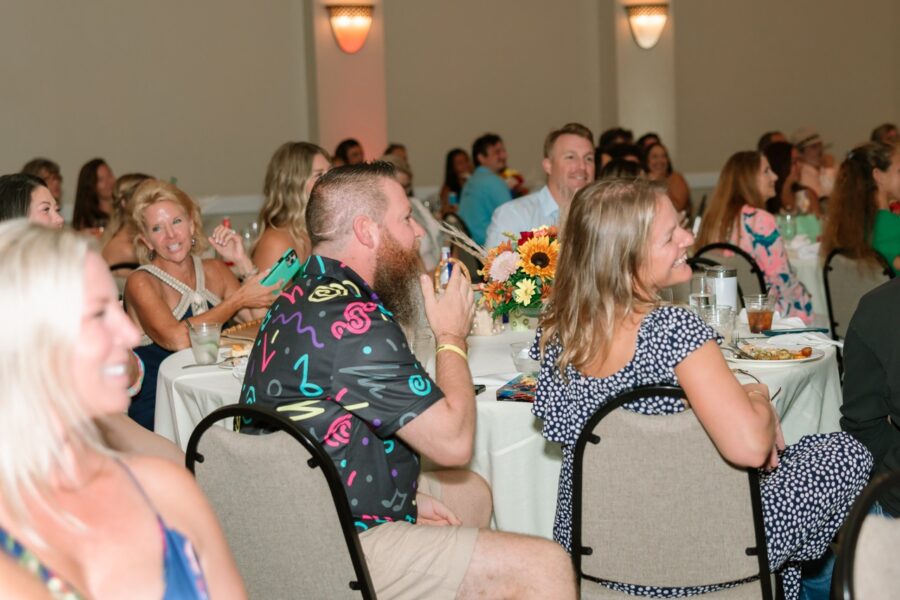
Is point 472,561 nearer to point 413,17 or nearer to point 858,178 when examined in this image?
point 858,178

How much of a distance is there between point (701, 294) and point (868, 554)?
1.97m

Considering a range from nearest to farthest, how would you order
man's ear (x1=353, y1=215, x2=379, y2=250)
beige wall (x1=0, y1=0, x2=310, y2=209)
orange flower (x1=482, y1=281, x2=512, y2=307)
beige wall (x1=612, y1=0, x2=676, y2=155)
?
1. man's ear (x1=353, y1=215, x2=379, y2=250)
2. orange flower (x1=482, y1=281, x2=512, y2=307)
3. beige wall (x1=0, y1=0, x2=310, y2=209)
4. beige wall (x1=612, y1=0, x2=676, y2=155)

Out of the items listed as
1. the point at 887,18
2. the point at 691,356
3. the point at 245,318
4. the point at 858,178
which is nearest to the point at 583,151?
the point at 858,178

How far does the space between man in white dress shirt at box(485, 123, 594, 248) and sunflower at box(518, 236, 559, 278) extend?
1790 millimetres

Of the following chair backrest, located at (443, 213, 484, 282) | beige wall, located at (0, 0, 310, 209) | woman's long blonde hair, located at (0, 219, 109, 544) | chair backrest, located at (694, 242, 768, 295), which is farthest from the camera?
beige wall, located at (0, 0, 310, 209)

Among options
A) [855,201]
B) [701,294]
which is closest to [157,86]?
[855,201]

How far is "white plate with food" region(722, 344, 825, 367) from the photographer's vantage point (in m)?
3.14

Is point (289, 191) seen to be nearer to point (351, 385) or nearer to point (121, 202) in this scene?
point (121, 202)

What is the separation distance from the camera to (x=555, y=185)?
527 cm

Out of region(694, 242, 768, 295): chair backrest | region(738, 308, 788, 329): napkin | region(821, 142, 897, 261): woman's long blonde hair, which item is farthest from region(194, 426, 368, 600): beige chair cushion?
region(821, 142, 897, 261): woman's long blonde hair

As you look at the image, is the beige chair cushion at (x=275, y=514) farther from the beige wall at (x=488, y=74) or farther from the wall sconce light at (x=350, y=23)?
the beige wall at (x=488, y=74)

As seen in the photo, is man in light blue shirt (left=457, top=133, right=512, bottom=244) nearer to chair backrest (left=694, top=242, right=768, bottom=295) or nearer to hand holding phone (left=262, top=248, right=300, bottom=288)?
chair backrest (left=694, top=242, right=768, bottom=295)

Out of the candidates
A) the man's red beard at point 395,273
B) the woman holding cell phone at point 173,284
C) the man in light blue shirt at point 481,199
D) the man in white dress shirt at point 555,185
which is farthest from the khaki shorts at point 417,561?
the man in light blue shirt at point 481,199

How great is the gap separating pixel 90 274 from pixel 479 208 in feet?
23.6
